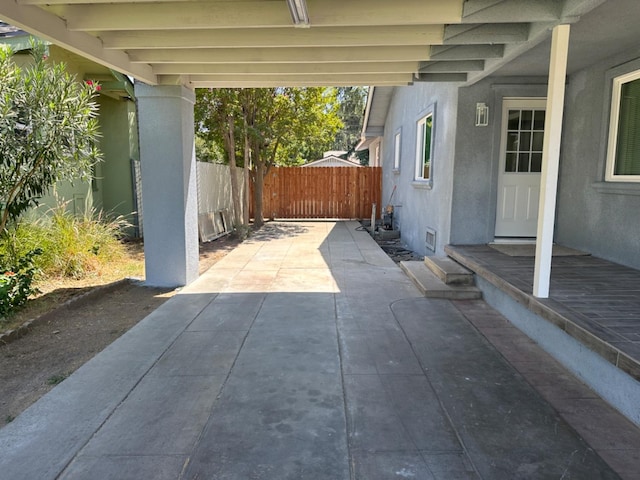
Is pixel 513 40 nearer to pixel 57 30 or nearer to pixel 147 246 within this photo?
pixel 57 30

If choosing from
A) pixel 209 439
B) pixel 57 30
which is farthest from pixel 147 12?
pixel 209 439

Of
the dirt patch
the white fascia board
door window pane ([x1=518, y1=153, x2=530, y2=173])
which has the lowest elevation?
the dirt patch

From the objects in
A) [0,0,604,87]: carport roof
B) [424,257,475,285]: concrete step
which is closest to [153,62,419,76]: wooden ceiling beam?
[0,0,604,87]: carport roof

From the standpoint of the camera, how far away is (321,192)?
51.5ft

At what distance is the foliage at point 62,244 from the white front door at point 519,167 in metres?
6.37

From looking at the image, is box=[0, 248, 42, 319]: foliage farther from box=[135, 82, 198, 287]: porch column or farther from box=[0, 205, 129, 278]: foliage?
box=[135, 82, 198, 287]: porch column

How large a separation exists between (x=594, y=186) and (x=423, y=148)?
4073mm

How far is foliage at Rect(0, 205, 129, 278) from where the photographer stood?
5.91 m

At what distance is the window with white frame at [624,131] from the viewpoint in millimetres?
5043

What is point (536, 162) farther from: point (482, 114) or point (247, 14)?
point (247, 14)

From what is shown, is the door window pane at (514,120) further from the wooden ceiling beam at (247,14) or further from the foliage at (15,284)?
the foliage at (15,284)

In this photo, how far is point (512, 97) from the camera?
643 cm

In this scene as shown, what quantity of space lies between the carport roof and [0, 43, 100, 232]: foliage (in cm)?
78

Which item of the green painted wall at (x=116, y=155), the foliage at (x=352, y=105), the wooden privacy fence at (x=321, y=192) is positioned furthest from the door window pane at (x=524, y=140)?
the foliage at (x=352, y=105)
